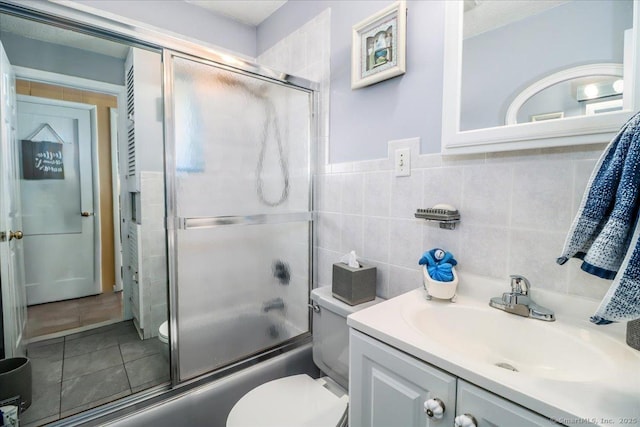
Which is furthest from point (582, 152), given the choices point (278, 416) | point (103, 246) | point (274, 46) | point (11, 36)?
point (103, 246)

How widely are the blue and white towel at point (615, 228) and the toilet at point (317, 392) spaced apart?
2.57 feet

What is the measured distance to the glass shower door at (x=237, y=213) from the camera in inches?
50.8

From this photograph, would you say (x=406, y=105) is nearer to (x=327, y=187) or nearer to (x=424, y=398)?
(x=327, y=187)

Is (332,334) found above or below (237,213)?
below

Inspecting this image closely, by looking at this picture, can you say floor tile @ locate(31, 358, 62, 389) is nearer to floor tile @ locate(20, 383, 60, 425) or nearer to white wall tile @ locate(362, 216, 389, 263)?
floor tile @ locate(20, 383, 60, 425)

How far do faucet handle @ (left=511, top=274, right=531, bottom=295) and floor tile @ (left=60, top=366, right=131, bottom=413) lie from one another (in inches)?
76.3

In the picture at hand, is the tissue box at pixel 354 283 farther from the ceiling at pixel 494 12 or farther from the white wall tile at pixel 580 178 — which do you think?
the ceiling at pixel 494 12

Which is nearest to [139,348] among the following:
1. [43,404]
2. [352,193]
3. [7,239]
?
[43,404]

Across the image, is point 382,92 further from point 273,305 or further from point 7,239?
point 7,239

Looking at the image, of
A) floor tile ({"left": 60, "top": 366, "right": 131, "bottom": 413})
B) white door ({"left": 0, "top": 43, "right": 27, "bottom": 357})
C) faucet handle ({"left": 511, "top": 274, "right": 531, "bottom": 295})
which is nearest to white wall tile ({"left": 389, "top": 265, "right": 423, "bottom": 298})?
faucet handle ({"left": 511, "top": 274, "right": 531, "bottom": 295})

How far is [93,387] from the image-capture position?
1.65 metres

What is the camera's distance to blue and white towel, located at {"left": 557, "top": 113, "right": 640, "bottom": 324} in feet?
1.69

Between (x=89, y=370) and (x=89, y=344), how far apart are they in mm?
382

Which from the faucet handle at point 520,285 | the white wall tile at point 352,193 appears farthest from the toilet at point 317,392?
the faucet handle at point 520,285
